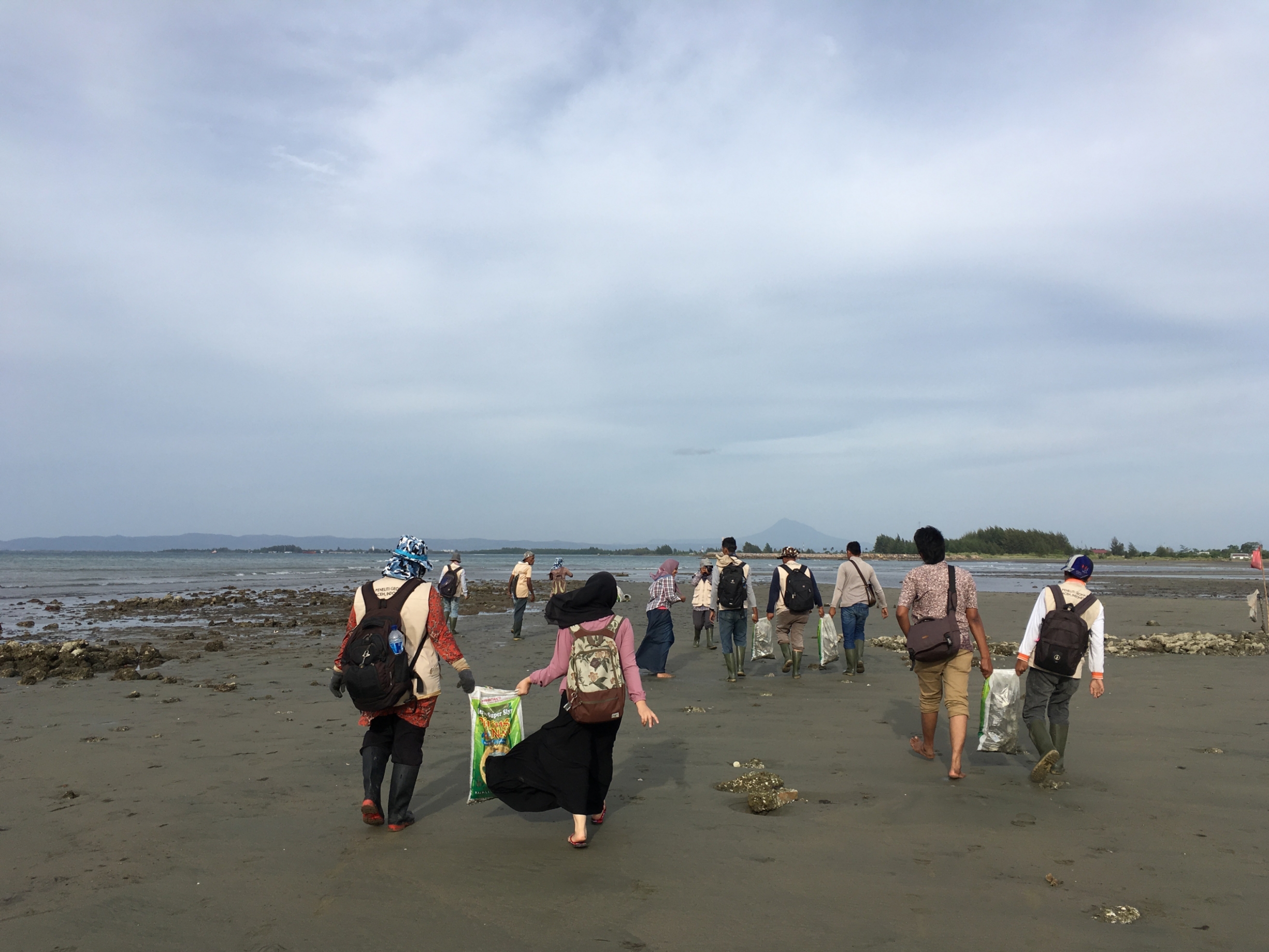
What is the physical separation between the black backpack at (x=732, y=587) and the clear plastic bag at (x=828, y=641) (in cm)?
168

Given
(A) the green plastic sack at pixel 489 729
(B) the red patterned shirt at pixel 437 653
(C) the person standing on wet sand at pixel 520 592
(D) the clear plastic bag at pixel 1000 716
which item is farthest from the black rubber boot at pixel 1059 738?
(C) the person standing on wet sand at pixel 520 592

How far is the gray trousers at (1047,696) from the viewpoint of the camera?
19.9ft

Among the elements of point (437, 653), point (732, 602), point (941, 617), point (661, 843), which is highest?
point (941, 617)

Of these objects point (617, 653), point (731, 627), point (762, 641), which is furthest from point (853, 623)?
point (617, 653)

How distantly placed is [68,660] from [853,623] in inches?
466

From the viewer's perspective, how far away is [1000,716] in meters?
6.55

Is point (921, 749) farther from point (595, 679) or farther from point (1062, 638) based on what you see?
point (595, 679)

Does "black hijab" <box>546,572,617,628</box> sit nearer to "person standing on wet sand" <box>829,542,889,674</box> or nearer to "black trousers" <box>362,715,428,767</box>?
"black trousers" <box>362,715,428,767</box>

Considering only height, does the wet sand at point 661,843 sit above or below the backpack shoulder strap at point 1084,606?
below

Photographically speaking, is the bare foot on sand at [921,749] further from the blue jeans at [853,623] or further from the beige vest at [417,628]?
the beige vest at [417,628]

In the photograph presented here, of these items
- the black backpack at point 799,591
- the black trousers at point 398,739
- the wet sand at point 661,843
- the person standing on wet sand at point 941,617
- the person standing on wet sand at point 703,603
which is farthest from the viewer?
the person standing on wet sand at point 703,603

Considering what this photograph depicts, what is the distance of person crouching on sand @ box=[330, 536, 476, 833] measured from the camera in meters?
4.93

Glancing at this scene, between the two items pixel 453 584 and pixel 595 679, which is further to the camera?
pixel 453 584

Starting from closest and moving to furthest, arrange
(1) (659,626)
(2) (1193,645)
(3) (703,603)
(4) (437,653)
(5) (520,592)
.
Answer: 1. (4) (437,653)
2. (1) (659,626)
3. (2) (1193,645)
4. (3) (703,603)
5. (5) (520,592)
